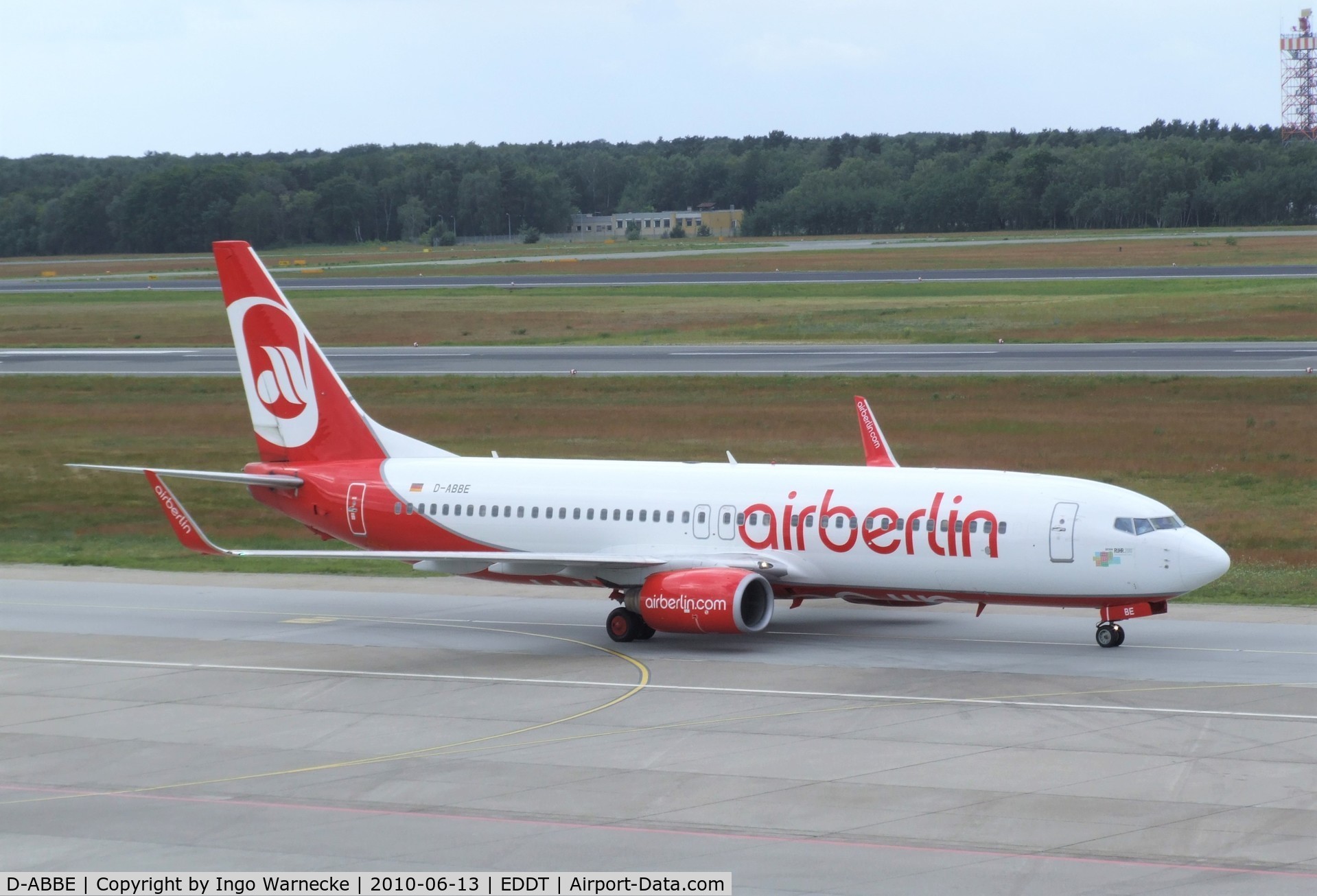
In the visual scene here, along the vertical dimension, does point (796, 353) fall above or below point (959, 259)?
below

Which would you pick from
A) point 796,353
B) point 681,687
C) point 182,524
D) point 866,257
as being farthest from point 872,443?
point 866,257

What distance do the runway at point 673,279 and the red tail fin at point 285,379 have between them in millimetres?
85411

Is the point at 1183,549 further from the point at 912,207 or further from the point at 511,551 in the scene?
the point at 912,207

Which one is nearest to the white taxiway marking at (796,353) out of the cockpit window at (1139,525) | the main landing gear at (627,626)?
the main landing gear at (627,626)

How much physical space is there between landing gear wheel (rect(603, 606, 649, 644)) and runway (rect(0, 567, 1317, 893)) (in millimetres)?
464

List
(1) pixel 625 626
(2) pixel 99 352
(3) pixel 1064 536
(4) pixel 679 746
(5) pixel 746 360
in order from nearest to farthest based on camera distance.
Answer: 1. (4) pixel 679 746
2. (3) pixel 1064 536
3. (1) pixel 625 626
4. (5) pixel 746 360
5. (2) pixel 99 352

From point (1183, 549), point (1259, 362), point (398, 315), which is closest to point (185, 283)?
point (398, 315)

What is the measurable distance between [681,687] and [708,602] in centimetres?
270

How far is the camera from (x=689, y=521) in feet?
107

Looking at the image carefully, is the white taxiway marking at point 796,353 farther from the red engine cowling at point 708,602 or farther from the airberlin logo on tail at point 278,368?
the red engine cowling at point 708,602

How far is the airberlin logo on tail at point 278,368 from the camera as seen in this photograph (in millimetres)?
36781

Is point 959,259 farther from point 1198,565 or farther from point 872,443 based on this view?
point 1198,565

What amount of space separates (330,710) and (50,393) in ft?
193

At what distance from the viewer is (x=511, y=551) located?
3394 centimetres
